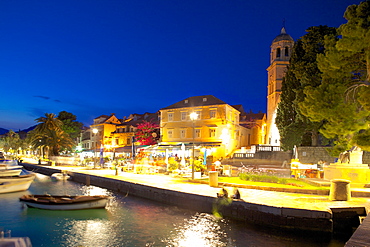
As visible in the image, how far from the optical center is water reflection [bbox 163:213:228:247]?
39.0ft

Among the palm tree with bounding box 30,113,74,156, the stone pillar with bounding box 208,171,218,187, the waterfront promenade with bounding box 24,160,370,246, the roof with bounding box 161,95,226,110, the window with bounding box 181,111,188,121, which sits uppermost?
the roof with bounding box 161,95,226,110

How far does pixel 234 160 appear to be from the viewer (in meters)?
35.8

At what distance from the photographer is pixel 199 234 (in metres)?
12.9

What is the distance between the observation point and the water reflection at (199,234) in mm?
11877

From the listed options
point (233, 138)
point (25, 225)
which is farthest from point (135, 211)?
point (233, 138)

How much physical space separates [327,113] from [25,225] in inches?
693

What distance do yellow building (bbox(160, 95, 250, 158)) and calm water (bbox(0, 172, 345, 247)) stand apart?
76.0ft

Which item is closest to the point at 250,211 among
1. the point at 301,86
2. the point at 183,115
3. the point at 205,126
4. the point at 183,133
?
the point at 301,86

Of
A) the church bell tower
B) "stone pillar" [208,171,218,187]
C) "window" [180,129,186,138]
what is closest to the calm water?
"stone pillar" [208,171,218,187]

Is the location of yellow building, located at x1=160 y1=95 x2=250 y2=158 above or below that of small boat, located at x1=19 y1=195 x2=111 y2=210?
above

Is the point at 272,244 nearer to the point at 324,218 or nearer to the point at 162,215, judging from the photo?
the point at 324,218

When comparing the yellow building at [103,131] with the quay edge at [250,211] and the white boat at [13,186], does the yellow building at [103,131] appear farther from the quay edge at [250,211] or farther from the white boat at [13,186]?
the quay edge at [250,211]

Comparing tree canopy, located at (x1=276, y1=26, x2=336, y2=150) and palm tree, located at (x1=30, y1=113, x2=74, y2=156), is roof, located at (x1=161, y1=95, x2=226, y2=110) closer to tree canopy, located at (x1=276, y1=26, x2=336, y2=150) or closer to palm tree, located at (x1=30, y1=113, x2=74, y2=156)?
tree canopy, located at (x1=276, y1=26, x2=336, y2=150)

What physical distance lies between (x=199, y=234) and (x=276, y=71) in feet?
114
